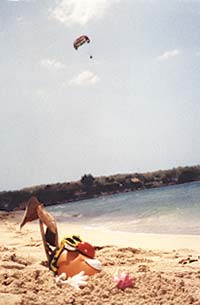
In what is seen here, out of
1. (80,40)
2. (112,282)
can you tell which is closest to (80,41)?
(80,40)

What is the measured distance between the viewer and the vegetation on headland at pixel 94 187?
75.8ft

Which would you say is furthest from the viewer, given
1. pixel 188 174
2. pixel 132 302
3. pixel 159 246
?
pixel 188 174

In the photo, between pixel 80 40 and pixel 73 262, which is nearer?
pixel 73 262

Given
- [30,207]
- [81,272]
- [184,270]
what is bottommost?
[184,270]

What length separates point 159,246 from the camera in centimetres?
432

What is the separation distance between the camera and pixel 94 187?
28062 mm

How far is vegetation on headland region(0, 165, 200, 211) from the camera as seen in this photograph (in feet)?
75.8

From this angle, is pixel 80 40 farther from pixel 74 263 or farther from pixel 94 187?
pixel 94 187

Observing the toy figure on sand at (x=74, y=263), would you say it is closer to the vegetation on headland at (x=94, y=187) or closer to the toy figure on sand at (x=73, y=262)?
the toy figure on sand at (x=73, y=262)

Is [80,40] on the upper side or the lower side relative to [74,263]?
upper

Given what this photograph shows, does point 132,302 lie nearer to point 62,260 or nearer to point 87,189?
point 62,260

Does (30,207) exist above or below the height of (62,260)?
above

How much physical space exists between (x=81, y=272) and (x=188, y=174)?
2912cm

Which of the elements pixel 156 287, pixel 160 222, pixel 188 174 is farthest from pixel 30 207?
pixel 188 174
